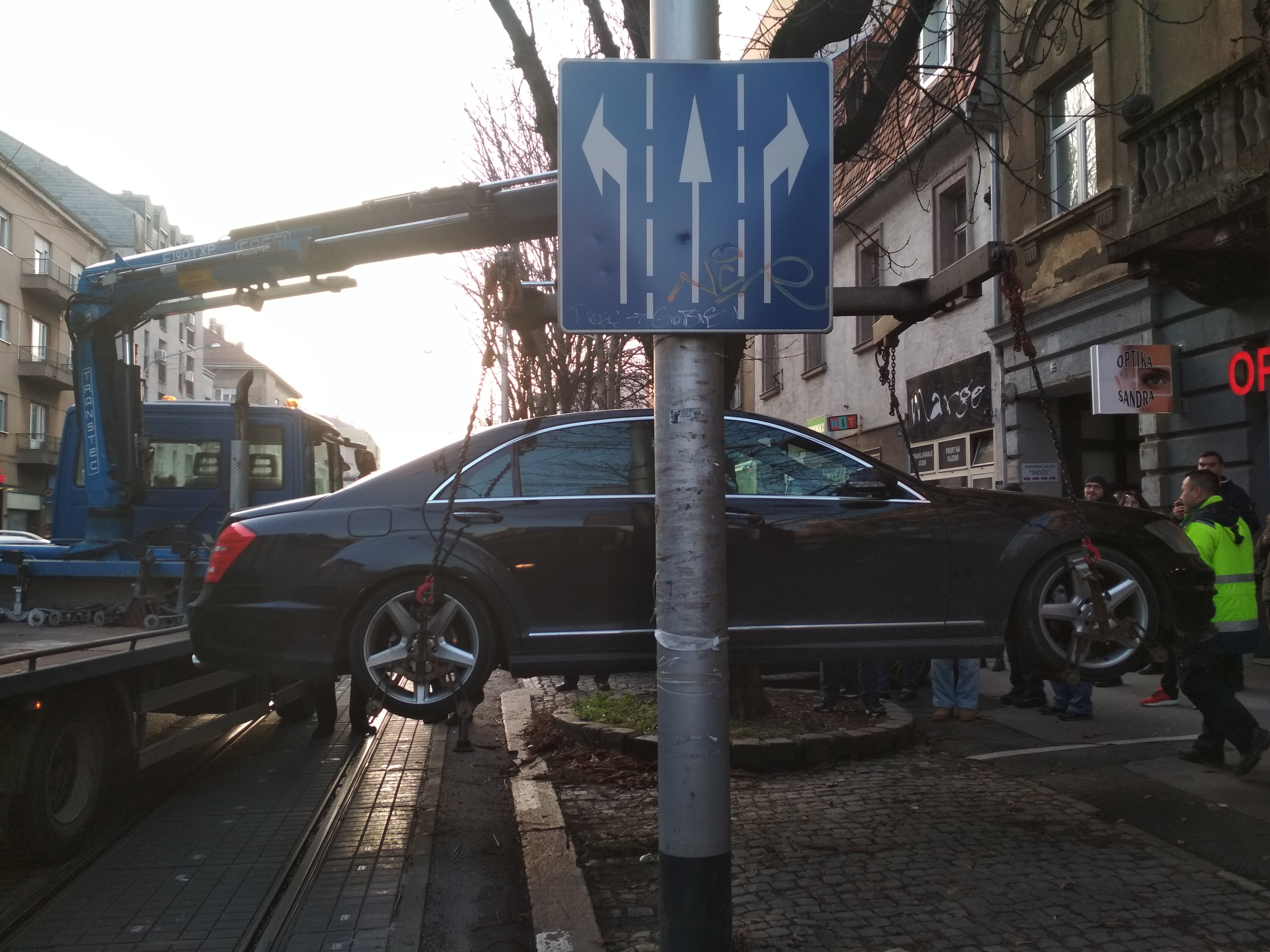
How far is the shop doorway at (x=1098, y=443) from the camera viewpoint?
14.8 metres

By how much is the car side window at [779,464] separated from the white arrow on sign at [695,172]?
1.57m

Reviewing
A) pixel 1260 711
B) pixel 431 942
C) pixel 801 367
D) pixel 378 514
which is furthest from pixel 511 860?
pixel 801 367

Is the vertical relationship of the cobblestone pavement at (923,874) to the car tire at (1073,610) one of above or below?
below

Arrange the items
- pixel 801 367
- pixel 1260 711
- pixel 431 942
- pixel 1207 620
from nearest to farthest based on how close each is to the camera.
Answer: pixel 431 942, pixel 1207 620, pixel 1260 711, pixel 801 367

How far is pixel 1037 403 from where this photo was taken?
14.2 metres

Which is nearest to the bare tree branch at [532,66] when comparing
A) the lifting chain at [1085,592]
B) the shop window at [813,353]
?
the lifting chain at [1085,592]

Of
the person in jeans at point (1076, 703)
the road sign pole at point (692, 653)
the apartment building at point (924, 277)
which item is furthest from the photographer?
the apartment building at point (924, 277)

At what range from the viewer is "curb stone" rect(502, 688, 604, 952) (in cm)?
433

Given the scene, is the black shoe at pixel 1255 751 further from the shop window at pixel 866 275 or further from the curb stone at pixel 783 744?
the shop window at pixel 866 275

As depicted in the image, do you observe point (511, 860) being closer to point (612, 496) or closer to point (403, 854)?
point (403, 854)

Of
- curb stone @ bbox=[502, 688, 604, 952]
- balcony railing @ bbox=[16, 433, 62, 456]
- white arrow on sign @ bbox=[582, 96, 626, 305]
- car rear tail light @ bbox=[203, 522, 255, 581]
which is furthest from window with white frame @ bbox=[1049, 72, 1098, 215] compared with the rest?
balcony railing @ bbox=[16, 433, 62, 456]

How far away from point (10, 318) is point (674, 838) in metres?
46.3

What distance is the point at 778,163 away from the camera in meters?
3.88

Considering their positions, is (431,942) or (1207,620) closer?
(431,942)
